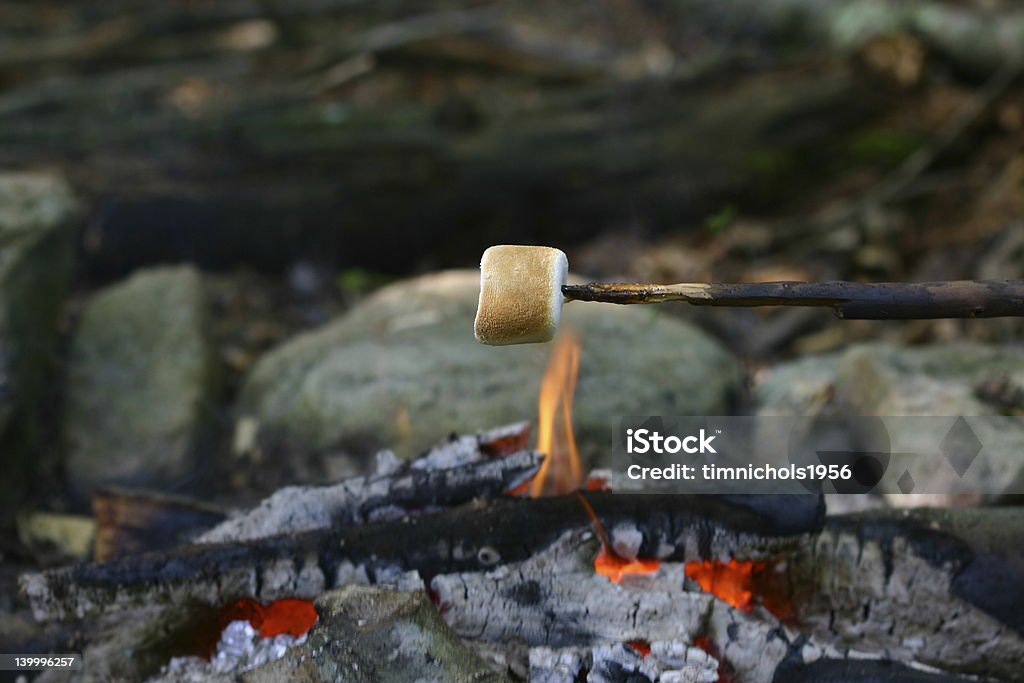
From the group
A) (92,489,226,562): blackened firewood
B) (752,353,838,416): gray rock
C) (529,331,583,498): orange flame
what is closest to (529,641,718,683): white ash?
(529,331,583,498): orange flame

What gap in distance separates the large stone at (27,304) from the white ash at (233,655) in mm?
1137

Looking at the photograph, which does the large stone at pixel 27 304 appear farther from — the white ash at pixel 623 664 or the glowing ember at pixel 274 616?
the white ash at pixel 623 664

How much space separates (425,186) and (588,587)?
3.11 meters

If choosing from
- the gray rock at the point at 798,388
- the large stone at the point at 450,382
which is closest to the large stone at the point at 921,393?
the gray rock at the point at 798,388

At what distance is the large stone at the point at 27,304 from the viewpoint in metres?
2.58

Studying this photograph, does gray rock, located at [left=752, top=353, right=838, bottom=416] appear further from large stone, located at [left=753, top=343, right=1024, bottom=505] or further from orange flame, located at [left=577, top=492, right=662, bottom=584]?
orange flame, located at [left=577, top=492, right=662, bottom=584]

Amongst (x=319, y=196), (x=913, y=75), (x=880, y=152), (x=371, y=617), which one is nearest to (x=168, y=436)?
(x=371, y=617)

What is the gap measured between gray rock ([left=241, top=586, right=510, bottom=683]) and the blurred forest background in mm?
1185

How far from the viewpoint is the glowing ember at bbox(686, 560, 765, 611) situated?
187 centimetres

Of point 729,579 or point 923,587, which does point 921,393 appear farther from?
point 729,579

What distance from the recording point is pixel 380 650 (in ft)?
4.99

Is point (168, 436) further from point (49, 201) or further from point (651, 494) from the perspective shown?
point (651, 494)

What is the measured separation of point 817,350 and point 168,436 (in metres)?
2.44

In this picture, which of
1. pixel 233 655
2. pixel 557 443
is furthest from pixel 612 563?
pixel 233 655
